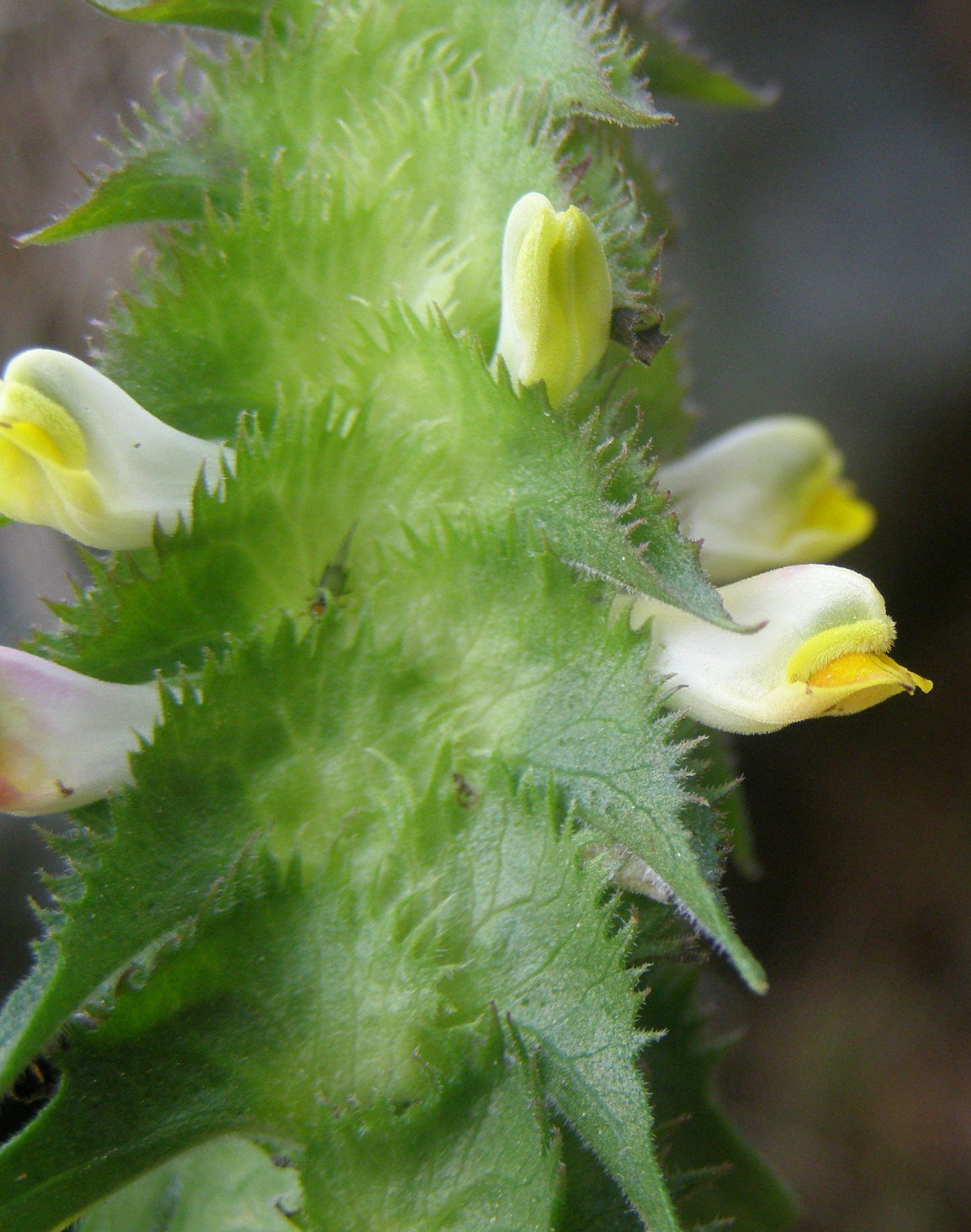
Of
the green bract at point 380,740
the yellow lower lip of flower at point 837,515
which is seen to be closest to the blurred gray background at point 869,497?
the yellow lower lip of flower at point 837,515

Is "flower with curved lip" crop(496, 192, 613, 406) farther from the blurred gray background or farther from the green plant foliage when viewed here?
the blurred gray background

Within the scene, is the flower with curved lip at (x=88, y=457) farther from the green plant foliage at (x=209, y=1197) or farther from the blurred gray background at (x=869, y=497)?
the blurred gray background at (x=869, y=497)

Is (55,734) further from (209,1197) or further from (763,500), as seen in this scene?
(763,500)

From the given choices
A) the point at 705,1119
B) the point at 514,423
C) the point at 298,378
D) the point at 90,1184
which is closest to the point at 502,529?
the point at 514,423

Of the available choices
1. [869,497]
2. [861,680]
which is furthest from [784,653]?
[869,497]

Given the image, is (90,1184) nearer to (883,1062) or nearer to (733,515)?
(733,515)

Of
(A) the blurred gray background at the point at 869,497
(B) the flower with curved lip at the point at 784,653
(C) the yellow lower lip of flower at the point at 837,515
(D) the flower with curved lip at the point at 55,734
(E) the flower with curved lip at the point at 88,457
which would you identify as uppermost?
(E) the flower with curved lip at the point at 88,457
